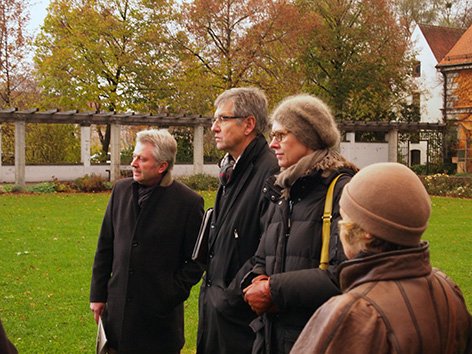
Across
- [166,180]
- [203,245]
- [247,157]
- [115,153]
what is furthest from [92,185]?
[247,157]

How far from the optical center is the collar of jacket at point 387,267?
214 centimetres

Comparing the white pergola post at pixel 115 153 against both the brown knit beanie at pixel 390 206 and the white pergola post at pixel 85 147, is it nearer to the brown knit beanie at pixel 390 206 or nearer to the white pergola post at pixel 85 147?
the white pergola post at pixel 85 147

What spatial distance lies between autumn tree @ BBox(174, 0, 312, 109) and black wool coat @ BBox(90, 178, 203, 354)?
32.3 m

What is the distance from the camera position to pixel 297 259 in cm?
336

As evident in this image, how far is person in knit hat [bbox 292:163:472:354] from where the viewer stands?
204 centimetres

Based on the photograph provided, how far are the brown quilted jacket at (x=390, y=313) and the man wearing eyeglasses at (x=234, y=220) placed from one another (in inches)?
65.3

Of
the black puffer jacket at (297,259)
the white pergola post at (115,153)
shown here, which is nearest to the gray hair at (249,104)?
the black puffer jacket at (297,259)

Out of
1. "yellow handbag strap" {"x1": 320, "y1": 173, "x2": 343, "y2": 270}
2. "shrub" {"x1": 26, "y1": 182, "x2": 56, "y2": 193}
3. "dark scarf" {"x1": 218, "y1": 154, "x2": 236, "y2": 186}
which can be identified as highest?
"dark scarf" {"x1": 218, "y1": 154, "x2": 236, "y2": 186}

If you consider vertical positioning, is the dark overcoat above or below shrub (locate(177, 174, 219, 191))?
above

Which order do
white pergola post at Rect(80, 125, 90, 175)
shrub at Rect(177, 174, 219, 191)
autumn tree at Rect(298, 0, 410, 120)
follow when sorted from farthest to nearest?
autumn tree at Rect(298, 0, 410, 120)
white pergola post at Rect(80, 125, 90, 175)
shrub at Rect(177, 174, 219, 191)

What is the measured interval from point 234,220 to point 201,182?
26980 mm

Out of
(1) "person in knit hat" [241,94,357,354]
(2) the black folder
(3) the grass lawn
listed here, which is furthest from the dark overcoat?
(3) the grass lawn

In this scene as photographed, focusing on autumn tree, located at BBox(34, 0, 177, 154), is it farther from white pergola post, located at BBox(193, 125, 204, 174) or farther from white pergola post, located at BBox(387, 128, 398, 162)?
white pergola post, located at BBox(387, 128, 398, 162)

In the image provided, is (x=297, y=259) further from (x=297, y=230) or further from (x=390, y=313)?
(x=390, y=313)
